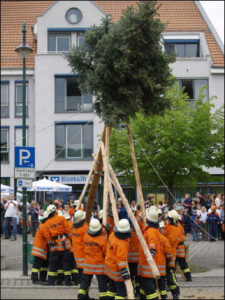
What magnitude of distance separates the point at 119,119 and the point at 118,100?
0.97 feet

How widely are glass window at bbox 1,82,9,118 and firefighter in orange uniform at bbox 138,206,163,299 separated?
24335 millimetres

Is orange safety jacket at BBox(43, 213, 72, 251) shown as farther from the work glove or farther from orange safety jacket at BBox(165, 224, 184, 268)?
the work glove

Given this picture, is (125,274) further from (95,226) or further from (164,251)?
(164,251)

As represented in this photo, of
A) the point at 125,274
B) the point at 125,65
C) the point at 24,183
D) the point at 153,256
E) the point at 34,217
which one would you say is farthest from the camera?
the point at 34,217

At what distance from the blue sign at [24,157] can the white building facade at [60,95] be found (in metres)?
17.1

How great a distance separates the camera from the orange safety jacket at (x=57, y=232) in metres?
10.1

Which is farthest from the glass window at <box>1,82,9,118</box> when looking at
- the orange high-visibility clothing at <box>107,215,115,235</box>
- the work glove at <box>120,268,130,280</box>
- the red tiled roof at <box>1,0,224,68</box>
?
the work glove at <box>120,268,130,280</box>

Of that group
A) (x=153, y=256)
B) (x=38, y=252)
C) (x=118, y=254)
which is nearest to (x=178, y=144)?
(x=38, y=252)

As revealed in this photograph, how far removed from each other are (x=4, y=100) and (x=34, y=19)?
720 centimetres

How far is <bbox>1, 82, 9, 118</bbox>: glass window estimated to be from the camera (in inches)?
1220

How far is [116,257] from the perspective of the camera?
723 centimetres

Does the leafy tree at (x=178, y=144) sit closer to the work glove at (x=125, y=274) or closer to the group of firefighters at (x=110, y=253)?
the group of firefighters at (x=110, y=253)

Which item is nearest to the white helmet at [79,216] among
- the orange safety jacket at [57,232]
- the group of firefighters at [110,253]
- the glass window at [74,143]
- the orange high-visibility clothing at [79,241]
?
the group of firefighters at [110,253]

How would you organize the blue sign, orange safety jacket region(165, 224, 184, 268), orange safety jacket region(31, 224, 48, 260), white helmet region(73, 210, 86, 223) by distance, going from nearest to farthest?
white helmet region(73, 210, 86, 223)
orange safety jacket region(165, 224, 184, 268)
orange safety jacket region(31, 224, 48, 260)
the blue sign
